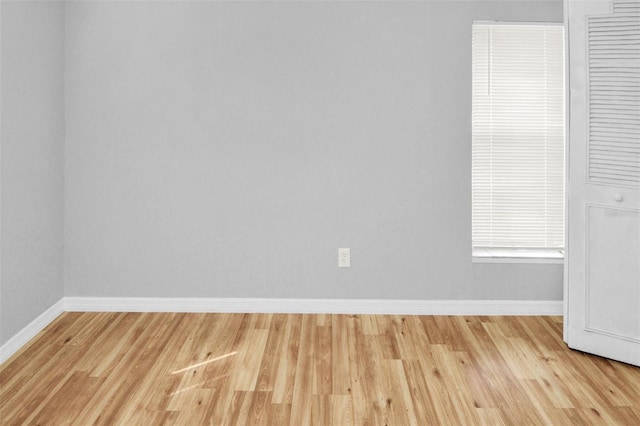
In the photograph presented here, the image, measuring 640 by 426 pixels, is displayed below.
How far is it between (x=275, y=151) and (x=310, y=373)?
1454 millimetres

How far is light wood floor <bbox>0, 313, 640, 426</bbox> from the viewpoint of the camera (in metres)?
2.41

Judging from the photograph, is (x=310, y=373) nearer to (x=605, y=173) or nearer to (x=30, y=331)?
(x=30, y=331)

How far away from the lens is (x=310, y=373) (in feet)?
9.20

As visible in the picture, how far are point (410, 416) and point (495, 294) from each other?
1560 mm

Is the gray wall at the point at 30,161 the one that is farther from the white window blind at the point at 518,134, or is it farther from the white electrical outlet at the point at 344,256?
the white window blind at the point at 518,134

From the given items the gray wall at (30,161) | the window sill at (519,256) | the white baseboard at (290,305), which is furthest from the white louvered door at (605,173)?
the gray wall at (30,161)

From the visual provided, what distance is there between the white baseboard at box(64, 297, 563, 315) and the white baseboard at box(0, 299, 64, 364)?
13 cm

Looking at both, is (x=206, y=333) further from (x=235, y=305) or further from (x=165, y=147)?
(x=165, y=147)

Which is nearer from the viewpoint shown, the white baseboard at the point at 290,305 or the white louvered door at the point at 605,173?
the white louvered door at the point at 605,173

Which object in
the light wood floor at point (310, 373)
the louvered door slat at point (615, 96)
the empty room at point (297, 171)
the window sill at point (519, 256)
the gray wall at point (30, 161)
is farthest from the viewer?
the window sill at point (519, 256)

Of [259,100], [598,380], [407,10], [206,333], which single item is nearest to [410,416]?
[598,380]

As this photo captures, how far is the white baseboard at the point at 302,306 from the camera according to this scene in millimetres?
3713

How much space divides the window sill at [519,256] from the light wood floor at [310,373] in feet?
1.22

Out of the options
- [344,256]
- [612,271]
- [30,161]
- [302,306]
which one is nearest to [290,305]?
[302,306]
